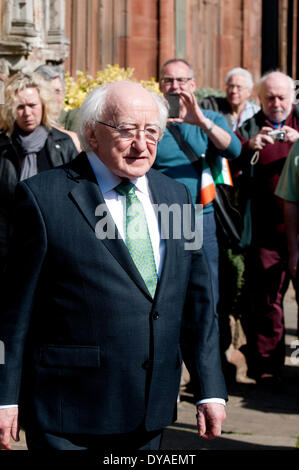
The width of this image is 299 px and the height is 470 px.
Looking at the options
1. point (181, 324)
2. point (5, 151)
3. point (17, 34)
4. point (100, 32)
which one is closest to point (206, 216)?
point (5, 151)

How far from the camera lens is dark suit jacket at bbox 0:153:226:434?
3295 millimetres

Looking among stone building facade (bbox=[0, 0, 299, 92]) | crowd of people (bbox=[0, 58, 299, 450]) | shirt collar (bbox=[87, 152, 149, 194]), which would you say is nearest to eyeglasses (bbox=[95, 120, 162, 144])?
crowd of people (bbox=[0, 58, 299, 450])

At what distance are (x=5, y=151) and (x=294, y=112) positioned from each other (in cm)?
217

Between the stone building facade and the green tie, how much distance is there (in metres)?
5.15

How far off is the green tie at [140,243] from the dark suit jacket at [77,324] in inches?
1.8

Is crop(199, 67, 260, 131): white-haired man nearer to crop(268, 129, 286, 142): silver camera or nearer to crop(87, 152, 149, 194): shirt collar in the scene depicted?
crop(268, 129, 286, 142): silver camera

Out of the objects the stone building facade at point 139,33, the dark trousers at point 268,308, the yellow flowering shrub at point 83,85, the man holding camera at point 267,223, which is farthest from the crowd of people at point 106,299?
the yellow flowering shrub at point 83,85

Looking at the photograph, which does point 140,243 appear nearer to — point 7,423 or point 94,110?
point 94,110

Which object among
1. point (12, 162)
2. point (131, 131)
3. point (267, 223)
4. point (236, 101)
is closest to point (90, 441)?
point (131, 131)

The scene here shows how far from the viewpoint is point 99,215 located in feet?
11.1

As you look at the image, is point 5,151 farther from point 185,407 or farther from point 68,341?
point 68,341

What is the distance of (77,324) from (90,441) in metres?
0.40

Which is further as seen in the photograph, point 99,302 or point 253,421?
point 253,421

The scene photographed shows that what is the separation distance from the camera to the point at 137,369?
3.35m
